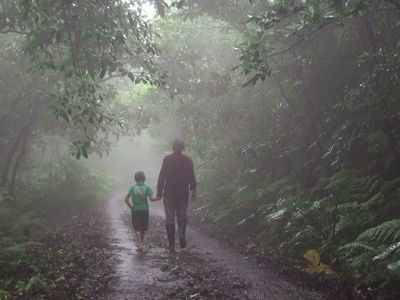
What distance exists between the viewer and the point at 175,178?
32.1ft

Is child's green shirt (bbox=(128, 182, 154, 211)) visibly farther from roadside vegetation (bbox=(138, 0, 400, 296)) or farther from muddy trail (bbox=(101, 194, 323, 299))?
roadside vegetation (bbox=(138, 0, 400, 296))

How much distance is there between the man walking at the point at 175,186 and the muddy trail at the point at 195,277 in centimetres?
55

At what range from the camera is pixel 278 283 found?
6.38 meters

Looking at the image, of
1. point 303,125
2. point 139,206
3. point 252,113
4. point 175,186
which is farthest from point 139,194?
point 252,113

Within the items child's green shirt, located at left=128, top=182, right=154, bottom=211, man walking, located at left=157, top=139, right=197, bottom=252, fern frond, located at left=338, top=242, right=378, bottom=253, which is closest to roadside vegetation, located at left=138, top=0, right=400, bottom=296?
fern frond, located at left=338, top=242, right=378, bottom=253

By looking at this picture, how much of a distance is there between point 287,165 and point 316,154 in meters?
1.17

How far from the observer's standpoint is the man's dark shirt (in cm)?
979

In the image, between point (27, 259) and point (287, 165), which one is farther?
point (287, 165)

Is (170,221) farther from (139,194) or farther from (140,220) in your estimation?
(139,194)

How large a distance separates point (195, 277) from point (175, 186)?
3317mm

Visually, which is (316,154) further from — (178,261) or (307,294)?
(307,294)

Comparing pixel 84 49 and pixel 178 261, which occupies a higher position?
pixel 84 49

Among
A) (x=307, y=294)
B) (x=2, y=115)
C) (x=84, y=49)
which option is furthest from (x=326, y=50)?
(x=2, y=115)

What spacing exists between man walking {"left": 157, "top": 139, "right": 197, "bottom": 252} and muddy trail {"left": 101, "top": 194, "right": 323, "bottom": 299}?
554 millimetres
